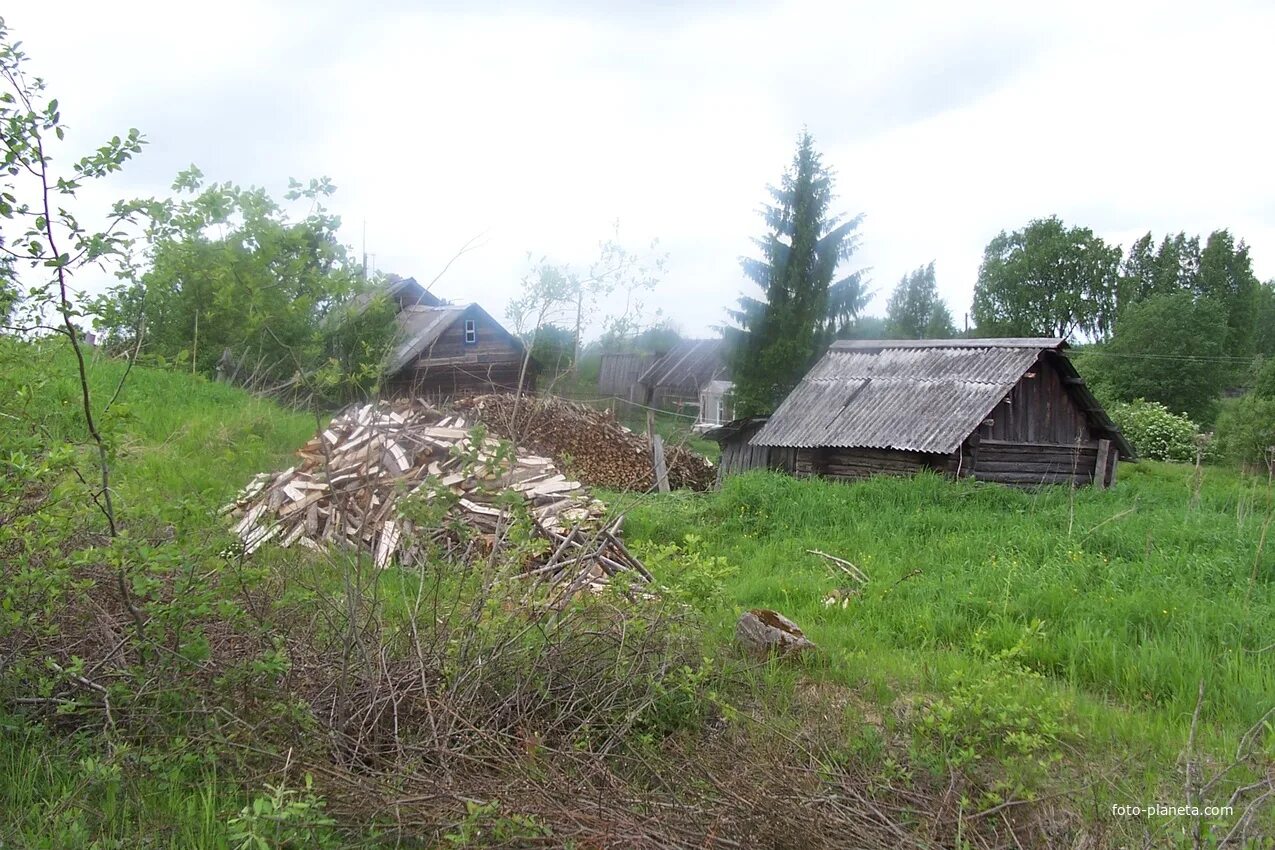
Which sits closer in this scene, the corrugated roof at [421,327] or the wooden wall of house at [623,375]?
the corrugated roof at [421,327]

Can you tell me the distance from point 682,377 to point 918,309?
84.2 ft

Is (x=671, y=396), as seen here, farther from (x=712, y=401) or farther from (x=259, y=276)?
(x=259, y=276)

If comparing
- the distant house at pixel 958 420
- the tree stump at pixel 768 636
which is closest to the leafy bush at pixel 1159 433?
the distant house at pixel 958 420

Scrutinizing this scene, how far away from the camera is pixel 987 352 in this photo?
1780cm

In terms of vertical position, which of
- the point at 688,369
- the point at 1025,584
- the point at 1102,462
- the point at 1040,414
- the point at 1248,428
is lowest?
the point at 1025,584

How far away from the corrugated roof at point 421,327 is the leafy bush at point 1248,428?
26017mm

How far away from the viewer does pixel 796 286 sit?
31.5m

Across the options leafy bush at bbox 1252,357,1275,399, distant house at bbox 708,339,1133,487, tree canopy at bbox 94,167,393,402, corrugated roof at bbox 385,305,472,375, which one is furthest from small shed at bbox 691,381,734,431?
tree canopy at bbox 94,167,393,402

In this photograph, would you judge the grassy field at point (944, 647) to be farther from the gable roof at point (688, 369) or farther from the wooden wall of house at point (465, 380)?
the gable roof at point (688, 369)

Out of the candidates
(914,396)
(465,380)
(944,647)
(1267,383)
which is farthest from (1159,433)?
(944,647)

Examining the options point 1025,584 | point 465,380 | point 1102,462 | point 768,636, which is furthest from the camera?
point 465,380

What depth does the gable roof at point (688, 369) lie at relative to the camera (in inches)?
1651

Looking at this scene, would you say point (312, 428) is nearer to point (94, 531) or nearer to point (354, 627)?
point (94, 531)

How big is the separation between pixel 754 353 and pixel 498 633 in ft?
91.6
